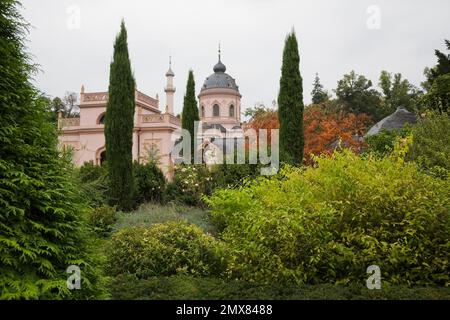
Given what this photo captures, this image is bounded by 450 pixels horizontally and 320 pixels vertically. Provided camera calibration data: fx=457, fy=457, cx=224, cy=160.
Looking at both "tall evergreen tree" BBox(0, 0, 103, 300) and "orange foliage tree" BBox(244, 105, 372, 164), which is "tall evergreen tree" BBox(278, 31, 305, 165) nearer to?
"orange foliage tree" BBox(244, 105, 372, 164)

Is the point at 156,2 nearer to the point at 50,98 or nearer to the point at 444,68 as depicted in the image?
the point at 50,98

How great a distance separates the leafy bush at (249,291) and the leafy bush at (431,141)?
6.73 metres

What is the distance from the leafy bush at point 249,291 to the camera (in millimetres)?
4516

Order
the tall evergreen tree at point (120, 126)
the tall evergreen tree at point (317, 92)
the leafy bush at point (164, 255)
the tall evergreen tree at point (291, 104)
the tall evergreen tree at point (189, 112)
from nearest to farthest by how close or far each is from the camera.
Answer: the leafy bush at point (164, 255), the tall evergreen tree at point (120, 126), the tall evergreen tree at point (291, 104), the tall evergreen tree at point (189, 112), the tall evergreen tree at point (317, 92)

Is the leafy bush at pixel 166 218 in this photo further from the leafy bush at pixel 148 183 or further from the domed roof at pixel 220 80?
the domed roof at pixel 220 80

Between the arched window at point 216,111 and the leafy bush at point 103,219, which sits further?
the arched window at point 216,111

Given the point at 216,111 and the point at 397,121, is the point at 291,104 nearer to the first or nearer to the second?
the point at 397,121

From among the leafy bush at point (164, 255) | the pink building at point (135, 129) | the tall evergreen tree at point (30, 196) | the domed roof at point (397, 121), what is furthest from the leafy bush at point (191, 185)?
the domed roof at point (397, 121)

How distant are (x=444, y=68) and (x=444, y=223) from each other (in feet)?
59.9

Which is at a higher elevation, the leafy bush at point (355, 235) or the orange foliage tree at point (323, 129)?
the orange foliage tree at point (323, 129)

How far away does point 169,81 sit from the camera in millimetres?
41719

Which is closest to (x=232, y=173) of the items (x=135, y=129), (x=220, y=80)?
(x=135, y=129)

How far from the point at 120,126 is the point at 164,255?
925 cm


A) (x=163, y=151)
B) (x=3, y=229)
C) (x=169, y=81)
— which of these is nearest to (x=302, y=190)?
(x=3, y=229)
